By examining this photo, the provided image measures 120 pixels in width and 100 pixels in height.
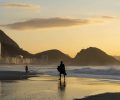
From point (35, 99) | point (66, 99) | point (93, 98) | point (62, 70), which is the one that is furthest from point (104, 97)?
point (62, 70)

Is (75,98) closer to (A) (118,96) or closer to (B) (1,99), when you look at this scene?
(A) (118,96)

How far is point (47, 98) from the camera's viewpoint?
20.2 metres

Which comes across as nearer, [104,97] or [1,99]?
[1,99]

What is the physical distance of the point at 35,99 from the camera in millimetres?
19609

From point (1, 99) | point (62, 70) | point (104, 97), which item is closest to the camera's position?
point (1, 99)

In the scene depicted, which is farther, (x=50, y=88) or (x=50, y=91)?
(x=50, y=88)

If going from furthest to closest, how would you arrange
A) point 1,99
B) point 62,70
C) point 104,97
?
point 62,70, point 104,97, point 1,99

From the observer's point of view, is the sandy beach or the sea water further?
the sea water

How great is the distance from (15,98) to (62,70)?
15110mm

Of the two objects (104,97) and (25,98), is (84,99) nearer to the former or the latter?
(104,97)

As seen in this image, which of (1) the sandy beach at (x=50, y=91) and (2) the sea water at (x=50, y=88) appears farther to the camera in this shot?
(2) the sea water at (x=50, y=88)

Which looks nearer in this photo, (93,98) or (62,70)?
(93,98)

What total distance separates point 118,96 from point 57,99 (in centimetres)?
368

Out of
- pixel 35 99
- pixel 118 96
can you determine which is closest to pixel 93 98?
pixel 118 96
